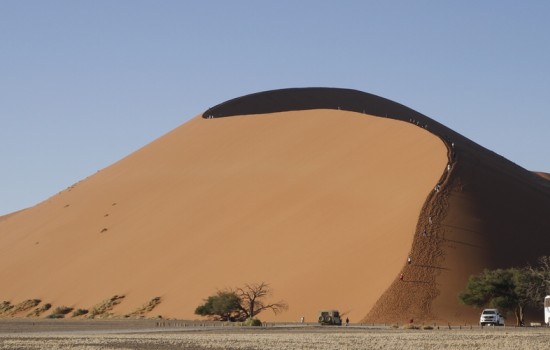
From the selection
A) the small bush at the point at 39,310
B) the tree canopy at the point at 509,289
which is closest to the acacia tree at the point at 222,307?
the tree canopy at the point at 509,289

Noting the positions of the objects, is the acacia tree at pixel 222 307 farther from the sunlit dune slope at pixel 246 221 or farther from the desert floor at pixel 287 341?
the desert floor at pixel 287 341

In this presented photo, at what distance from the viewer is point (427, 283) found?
5772 cm

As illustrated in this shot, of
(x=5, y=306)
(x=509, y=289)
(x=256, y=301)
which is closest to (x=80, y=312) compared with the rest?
(x=5, y=306)

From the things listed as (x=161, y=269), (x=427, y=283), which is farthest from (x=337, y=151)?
(x=427, y=283)

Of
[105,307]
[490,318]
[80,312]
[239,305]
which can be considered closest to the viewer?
[490,318]

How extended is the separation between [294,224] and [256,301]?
920 centimetres

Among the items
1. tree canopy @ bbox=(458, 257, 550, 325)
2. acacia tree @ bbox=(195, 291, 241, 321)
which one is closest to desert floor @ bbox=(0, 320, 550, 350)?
tree canopy @ bbox=(458, 257, 550, 325)

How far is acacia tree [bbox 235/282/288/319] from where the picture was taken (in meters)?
59.7

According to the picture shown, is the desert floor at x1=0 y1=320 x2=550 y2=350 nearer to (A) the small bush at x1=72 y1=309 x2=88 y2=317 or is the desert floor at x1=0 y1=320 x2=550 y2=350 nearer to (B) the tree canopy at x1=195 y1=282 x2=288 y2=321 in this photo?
(B) the tree canopy at x1=195 y1=282 x2=288 y2=321

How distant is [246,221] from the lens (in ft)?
239

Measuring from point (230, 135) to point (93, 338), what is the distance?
2225 inches

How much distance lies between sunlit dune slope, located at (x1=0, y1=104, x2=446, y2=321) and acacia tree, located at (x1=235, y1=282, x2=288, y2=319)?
54 centimetres

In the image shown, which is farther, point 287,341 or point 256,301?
point 256,301

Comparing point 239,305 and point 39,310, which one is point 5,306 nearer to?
point 39,310
